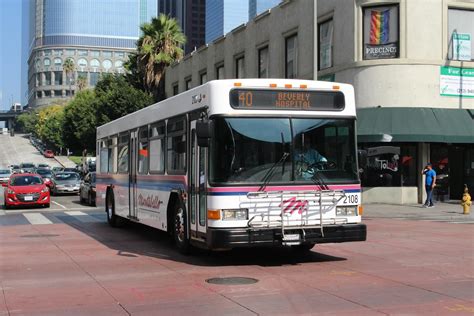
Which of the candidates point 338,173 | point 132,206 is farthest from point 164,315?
point 132,206

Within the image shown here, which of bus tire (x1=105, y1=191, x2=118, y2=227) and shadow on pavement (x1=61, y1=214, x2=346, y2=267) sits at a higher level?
bus tire (x1=105, y1=191, x2=118, y2=227)

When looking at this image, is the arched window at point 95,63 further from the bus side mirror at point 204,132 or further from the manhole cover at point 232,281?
the manhole cover at point 232,281

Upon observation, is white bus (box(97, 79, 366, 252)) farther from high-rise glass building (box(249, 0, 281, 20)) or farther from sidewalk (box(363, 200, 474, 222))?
high-rise glass building (box(249, 0, 281, 20))

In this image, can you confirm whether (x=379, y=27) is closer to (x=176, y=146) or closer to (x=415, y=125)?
(x=415, y=125)

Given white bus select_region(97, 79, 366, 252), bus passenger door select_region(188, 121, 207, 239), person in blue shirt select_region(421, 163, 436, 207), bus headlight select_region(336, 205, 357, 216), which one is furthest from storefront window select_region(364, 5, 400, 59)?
bus passenger door select_region(188, 121, 207, 239)

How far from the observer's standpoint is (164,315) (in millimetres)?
6602

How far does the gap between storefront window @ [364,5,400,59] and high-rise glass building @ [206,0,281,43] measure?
13297cm

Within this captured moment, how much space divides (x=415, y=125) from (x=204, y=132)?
16970 millimetres

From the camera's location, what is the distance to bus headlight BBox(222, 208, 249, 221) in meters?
9.26

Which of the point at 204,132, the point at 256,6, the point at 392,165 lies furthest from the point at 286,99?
the point at 256,6

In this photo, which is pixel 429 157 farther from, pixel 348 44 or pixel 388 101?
pixel 348 44

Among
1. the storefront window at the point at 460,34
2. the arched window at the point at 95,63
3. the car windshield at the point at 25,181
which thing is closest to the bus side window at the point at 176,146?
the car windshield at the point at 25,181

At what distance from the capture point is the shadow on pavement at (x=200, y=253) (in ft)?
34.1

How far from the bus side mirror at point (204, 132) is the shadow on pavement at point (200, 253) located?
7.37ft
